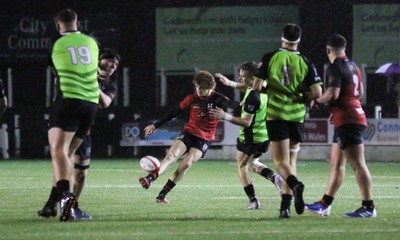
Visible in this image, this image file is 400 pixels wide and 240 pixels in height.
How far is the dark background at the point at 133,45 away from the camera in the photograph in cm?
3391

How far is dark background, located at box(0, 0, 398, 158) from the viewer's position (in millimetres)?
33906

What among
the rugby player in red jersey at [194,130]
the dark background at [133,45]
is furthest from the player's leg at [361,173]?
the dark background at [133,45]

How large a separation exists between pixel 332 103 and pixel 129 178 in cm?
940

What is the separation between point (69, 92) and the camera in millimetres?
13789

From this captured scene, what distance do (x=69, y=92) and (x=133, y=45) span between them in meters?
25.6

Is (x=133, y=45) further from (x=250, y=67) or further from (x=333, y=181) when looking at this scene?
(x=333, y=181)

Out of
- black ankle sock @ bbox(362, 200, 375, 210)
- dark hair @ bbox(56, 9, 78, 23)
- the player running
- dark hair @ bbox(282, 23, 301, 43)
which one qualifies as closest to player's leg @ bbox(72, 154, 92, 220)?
dark hair @ bbox(56, 9, 78, 23)

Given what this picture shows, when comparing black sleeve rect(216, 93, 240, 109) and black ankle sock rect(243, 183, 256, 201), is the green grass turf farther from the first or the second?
black sleeve rect(216, 93, 240, 109)

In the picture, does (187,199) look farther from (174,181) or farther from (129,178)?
(129,178)

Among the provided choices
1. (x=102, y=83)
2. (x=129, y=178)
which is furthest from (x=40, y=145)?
(x=102, y=83)

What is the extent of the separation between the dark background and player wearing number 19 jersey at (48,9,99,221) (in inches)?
776

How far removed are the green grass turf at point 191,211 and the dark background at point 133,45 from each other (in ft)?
28.9

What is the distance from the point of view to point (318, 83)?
14.4 m

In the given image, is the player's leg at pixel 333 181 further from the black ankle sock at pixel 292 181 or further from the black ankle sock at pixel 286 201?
the black ankle sock at pixel 292 181
